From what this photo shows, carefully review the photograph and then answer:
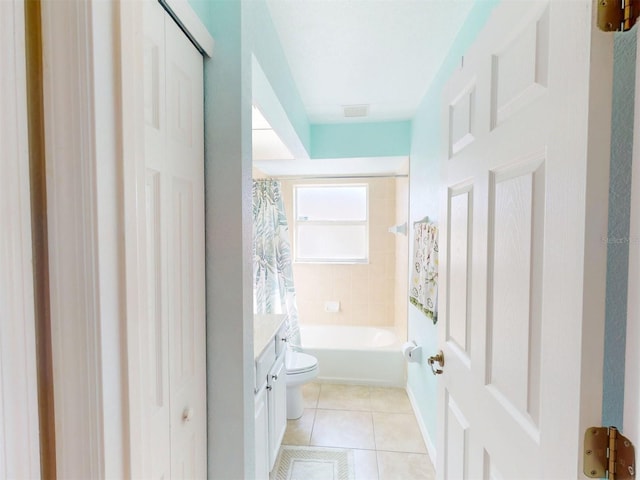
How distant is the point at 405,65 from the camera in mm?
1794

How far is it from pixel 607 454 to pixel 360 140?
2565mm

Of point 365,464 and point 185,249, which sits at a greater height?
point 185,249

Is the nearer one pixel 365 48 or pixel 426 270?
pixel 365 48

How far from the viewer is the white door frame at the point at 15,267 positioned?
1.24 feet

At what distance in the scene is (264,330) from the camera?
1.68 m

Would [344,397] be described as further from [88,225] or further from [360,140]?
[88,225]

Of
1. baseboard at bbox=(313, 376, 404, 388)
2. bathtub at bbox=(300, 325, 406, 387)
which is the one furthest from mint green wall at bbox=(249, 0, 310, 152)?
baseboard at bbox=(313, 376, 404, 388)

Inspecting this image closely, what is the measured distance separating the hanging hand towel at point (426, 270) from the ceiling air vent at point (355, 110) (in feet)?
3.36

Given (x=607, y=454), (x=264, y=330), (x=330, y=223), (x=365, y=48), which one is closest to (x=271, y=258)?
(x=264, y=330)

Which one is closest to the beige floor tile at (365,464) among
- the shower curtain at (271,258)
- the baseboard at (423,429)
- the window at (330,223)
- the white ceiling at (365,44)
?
the baseboard at (423,429)

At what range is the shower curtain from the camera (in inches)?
104

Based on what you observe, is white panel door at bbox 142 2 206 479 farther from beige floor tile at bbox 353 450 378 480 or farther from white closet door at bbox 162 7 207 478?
beige floor tile at bbox 353 450 378 480

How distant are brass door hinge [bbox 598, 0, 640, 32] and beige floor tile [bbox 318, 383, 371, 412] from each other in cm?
260

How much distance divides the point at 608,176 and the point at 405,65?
161 cm
